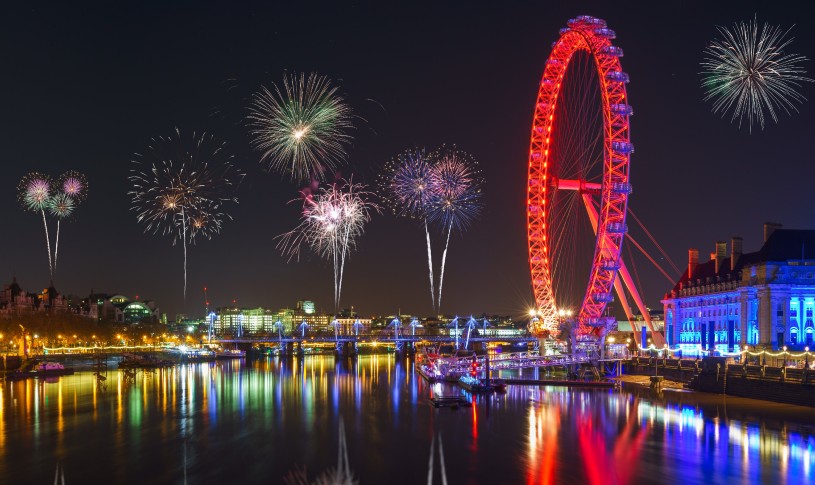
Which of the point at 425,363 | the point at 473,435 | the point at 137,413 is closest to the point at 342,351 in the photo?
the point at 425,363

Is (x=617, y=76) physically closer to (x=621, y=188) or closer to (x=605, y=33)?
(x=605, y=33)

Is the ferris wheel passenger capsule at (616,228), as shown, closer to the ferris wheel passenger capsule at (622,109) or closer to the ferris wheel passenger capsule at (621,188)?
the ferris wheel passenger capsule at (621,188)

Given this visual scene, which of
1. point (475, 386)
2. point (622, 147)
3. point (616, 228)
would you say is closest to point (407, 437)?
point (475, 386)

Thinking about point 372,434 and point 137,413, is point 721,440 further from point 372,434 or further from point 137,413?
point 137,413

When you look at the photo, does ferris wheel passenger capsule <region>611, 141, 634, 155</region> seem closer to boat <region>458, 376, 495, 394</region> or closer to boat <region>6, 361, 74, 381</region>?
boat <region>458, 376, 495, 394</region>

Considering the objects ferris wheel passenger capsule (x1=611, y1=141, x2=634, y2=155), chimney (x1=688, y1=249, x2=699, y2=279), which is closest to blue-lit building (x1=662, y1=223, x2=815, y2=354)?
chimney (x1=688, y1=249, x2=699, y2=279)

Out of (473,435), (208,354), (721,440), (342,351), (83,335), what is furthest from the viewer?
(342,351)
